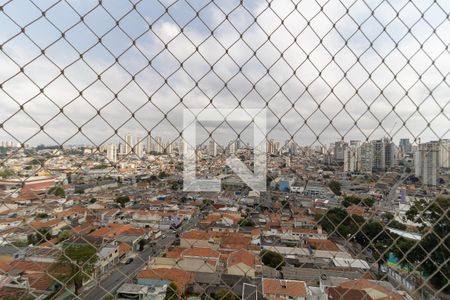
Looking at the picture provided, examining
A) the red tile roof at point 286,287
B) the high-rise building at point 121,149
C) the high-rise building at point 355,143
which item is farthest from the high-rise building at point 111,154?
the red tile roof at point 286,287

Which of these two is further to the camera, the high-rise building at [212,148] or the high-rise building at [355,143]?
the high-rise building at [355,143]

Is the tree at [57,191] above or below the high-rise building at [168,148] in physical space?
below

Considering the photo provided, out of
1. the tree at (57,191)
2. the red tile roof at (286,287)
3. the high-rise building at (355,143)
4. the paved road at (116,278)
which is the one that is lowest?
the red tile roof at (286,287)

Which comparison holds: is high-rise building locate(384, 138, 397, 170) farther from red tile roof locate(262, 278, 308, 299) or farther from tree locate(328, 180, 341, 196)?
red tile roof locate(262, 278, 308, 299)

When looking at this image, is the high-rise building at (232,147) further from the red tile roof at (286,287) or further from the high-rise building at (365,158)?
the red tile roof at (286,287)

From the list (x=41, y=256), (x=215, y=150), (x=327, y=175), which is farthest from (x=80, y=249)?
(x=327, y=175)

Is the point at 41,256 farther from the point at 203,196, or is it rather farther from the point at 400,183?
the point at 400,183
